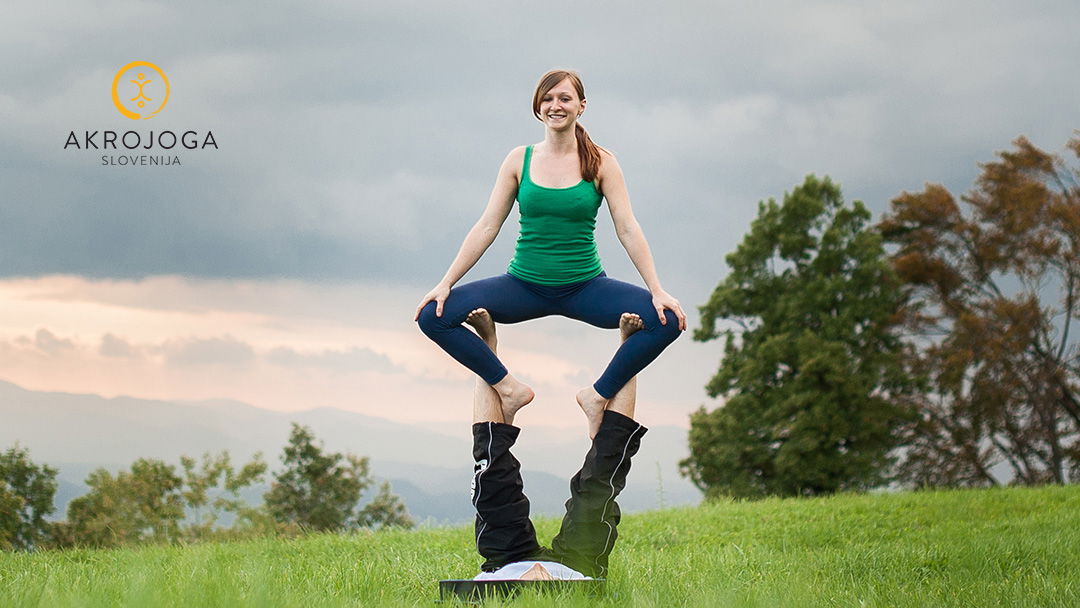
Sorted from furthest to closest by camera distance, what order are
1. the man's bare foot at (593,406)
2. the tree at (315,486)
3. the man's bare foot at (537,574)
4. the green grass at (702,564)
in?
1. the tree at (315,486)
2. the man's bare foot at (593,406)
3. the man's bare foot at (537,574)
4. the green grass at (702,564)

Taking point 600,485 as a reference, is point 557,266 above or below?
above

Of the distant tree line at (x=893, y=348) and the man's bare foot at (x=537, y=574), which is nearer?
the man's bare foot at (x=537, y=574)

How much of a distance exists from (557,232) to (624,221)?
1.15 feet

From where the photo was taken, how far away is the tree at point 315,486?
19.0 metres

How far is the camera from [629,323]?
15.5 ft

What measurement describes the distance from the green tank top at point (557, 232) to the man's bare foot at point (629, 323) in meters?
0.28

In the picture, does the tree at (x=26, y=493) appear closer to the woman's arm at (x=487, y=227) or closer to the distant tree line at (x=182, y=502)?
the distant tree line at (x=182, y=502)

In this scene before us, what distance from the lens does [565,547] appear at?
488 centimetres

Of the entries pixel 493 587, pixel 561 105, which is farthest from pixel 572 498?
pixel 561 105

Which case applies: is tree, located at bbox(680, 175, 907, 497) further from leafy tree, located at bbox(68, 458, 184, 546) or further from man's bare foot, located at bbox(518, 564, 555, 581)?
man's bare foot, located at bbox(518, 564, 555, 581)

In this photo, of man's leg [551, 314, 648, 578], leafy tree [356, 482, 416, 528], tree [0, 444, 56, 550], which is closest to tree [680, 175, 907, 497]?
leafy tree [356, 482, 416, 528]

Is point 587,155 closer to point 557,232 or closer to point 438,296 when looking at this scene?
point 557,232

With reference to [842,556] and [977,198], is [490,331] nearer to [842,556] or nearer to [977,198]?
[842,556]

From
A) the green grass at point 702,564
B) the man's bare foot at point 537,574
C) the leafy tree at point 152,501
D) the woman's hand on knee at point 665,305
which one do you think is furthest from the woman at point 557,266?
the leafy tree at point 152,501
